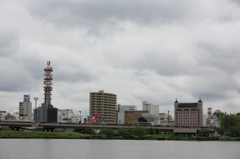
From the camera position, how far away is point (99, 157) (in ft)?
310

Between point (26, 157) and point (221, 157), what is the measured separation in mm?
48122

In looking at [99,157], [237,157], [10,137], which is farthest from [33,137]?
[237,157]

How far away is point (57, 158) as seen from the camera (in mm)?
89062

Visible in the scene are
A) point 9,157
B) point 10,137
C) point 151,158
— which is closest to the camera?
point 9,157

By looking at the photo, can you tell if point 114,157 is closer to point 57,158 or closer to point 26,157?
point 57,158

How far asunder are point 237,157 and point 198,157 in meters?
9.90

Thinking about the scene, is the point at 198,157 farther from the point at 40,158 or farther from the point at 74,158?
the point at 40,158

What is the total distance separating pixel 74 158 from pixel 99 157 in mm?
7475

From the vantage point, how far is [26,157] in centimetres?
8900

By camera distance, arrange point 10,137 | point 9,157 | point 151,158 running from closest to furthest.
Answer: point 9,157 → point 151,158 → point 10,137

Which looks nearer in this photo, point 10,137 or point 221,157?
point 221,157

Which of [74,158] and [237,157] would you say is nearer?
[74,158]

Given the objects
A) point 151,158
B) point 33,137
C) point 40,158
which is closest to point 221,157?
point 151,158

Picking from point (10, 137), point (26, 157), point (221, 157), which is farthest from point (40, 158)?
point (10, 137)
